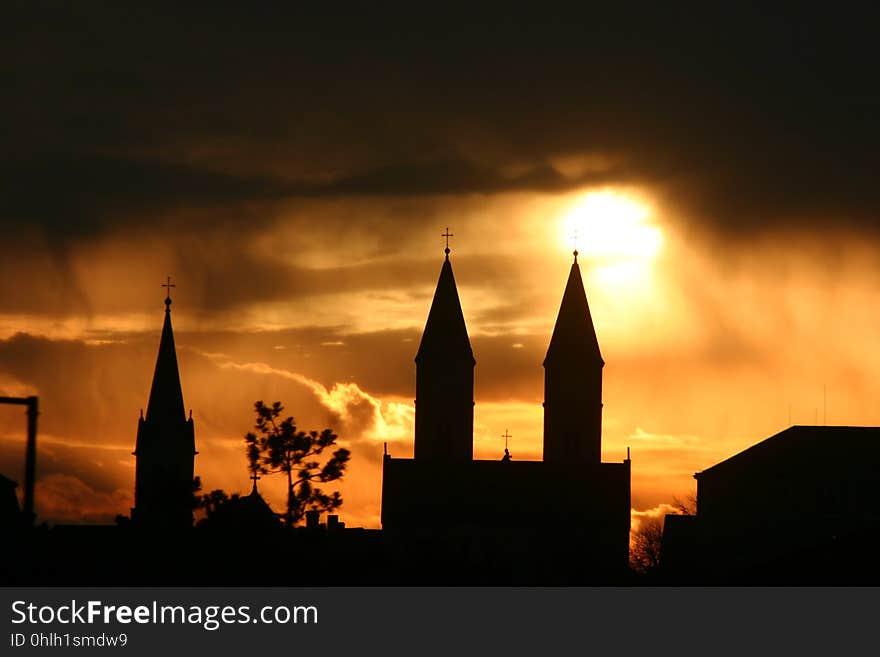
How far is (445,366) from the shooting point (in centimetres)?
11206

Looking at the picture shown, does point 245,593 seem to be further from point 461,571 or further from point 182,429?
point 182,429

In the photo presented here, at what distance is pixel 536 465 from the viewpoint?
11569cm

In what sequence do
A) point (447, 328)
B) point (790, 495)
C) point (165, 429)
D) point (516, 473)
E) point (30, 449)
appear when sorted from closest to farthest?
1. point (30, 449)
2. point (790, 495)
3. point (447, 328)
4. point (516, 473)
5. point (165, 429)

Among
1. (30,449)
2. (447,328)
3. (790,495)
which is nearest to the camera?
(30,449)

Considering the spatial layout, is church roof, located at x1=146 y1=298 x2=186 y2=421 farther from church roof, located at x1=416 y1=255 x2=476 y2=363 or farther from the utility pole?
the utility pole

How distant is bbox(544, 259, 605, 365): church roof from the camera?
11250cm

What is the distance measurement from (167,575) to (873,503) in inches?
1737

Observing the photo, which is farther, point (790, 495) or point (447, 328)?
Result: point (447, 328)

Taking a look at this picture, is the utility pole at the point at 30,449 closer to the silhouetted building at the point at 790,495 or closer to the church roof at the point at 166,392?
the silhouetted building at the point at 790,495

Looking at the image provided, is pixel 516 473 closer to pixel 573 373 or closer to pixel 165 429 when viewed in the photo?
pixel 573 373

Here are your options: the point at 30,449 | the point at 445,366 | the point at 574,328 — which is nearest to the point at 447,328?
the point at 445,366

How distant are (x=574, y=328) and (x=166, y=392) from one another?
26343 millimetres

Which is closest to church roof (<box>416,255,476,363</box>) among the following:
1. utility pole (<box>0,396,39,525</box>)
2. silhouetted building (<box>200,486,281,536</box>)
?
silhouetted building (<box>200,486,281,536</box>)

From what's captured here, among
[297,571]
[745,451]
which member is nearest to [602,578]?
[745,451]
